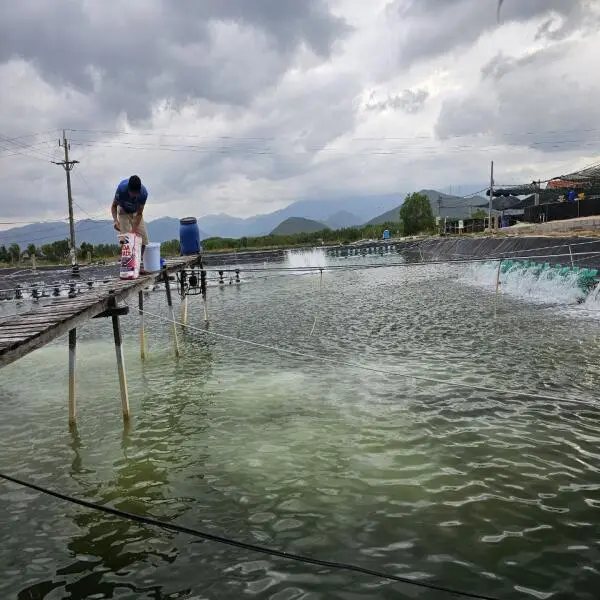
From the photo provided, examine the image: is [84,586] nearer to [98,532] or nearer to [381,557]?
[98,532]

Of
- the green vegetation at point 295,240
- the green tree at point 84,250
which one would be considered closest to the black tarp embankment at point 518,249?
the green vegetation at point 295,240

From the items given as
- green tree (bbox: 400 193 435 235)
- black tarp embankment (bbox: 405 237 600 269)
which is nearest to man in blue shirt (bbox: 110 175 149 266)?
black tarp embankment (bbox: 405 237 600 269)

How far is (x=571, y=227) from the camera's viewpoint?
36250 mm

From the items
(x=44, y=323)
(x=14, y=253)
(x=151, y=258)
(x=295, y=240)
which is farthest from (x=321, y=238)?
(x=44, y=323)

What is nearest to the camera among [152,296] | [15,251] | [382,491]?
[382,491]

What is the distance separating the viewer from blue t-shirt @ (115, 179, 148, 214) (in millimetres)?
10992

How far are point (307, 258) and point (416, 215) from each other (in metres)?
35.4

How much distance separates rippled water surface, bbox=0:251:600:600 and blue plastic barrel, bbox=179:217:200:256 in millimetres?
7575

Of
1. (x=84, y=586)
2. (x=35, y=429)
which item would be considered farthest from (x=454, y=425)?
(x=35, y=429)

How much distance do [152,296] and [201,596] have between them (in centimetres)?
3323

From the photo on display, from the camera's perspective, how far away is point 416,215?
3686 inches

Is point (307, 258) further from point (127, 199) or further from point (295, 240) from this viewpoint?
point (127, 199)

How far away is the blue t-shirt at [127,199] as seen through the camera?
11.0 metres

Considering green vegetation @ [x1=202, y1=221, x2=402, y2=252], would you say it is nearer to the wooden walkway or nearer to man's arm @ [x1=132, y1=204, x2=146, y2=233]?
man's arm @ [x1=132, y1=204, x2=146, y2=233]
